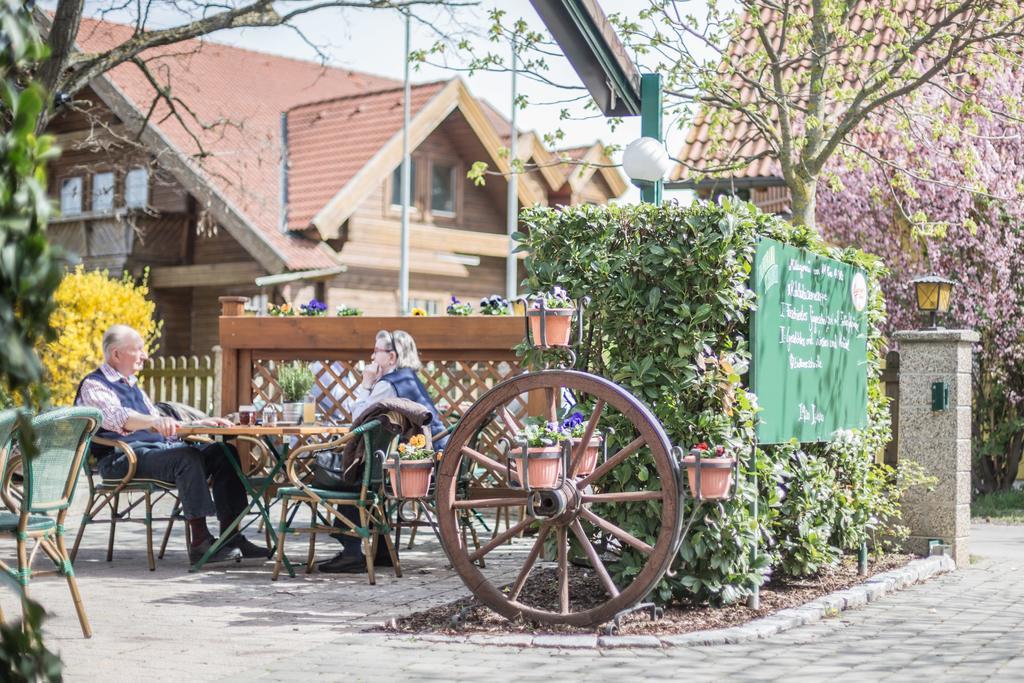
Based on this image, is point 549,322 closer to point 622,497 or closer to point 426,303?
point 622,497

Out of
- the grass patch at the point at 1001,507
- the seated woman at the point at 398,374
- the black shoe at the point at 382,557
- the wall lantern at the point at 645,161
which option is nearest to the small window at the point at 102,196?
the grass patch at the point at 1001,507

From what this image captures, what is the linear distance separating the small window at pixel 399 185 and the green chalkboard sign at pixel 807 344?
16733mm

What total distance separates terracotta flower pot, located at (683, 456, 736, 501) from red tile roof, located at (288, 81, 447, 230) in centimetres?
1671

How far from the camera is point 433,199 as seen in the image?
81.3 ft

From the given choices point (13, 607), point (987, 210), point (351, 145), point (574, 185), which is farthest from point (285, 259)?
point (13, 607)

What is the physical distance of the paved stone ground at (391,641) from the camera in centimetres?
484

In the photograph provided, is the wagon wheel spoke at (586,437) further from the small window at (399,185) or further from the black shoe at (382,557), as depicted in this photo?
the small window at (399,185)

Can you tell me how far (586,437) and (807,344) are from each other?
5.51 ft

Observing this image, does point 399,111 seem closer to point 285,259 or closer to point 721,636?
point 285,259

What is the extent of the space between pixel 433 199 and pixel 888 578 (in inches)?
723

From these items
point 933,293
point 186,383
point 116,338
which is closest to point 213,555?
point 116,338

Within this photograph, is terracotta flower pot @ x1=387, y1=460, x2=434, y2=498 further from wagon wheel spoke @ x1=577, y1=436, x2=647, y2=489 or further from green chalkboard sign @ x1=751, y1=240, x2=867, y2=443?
green chalkboard sign @ x1=751, y1=240, x2=867, y2=443

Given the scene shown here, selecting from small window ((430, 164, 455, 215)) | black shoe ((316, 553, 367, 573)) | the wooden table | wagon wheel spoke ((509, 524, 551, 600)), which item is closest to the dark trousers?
the wooden table

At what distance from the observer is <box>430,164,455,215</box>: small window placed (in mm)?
24672
